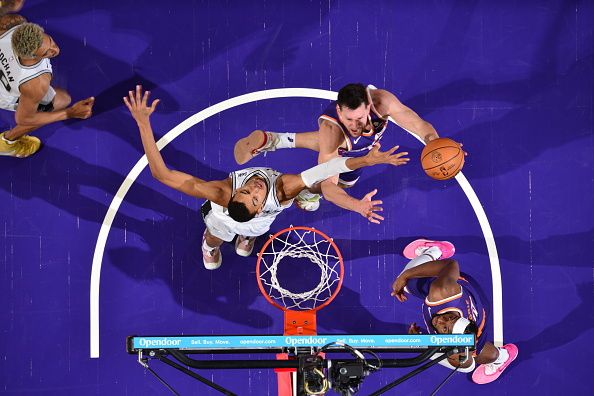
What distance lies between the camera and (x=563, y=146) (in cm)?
741

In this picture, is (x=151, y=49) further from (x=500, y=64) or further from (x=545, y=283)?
(x=545, y=283)

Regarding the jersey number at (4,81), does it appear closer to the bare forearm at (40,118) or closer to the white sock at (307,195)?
the bare forearm at (40,118)

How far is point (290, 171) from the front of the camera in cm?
728

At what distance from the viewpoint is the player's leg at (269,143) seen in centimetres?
701

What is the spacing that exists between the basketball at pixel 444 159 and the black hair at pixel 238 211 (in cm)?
177

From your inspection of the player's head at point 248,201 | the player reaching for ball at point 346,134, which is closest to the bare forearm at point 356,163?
the player reaching for ball at point 346,134

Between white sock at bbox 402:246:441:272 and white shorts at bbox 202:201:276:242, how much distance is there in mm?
1529

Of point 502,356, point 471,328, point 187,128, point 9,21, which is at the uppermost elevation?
point 9,21

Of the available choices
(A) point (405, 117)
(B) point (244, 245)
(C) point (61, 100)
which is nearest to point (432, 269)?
(A) point (405, 117)

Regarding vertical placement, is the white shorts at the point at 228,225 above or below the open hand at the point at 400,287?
above

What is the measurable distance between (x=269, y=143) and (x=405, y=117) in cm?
144

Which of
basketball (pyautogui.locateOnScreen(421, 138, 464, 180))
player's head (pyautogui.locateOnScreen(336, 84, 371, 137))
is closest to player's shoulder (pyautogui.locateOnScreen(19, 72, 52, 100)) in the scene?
player's head (pyautogui.locateOnScreen(336, 84, 371, 137))

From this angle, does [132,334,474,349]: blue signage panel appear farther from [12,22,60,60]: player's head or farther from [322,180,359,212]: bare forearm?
[12,22,60,60]: player's head

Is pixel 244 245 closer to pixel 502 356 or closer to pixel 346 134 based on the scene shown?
pixel 346 134
